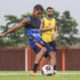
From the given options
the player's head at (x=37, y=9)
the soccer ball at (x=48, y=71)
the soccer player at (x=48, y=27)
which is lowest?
the soccer ball at (x=48, y=71)

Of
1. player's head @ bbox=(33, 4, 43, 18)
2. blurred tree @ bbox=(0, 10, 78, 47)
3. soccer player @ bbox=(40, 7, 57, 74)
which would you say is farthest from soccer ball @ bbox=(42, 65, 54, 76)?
blurred tree @ bbox=(0, 10, 78, 47)

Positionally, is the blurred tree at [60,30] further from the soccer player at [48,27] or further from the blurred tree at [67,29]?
the soccer player at [48,27]

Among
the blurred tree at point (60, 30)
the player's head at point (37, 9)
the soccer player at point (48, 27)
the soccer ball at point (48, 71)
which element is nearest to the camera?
the player's head at point (37, 9)

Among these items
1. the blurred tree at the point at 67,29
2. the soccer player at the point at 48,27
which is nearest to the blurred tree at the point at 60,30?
the blurred tree at the point at 67,29

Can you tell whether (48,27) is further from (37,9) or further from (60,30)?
(60,30)

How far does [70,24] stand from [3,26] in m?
5.10

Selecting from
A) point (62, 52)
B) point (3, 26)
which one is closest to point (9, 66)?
point (62, 52)

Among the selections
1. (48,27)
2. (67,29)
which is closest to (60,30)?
(67,29)

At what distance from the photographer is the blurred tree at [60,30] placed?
2502cm

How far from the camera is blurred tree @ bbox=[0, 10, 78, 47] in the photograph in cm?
2502

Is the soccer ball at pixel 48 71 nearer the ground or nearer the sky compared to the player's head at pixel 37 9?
nearer the ground

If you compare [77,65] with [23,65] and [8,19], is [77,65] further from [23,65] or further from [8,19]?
[8,19]

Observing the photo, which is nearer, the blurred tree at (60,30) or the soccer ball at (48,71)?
the soccer ball at (48,71)

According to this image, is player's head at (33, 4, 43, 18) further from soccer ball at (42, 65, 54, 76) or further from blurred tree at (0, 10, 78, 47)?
blurred tree at (0, 10, 78, 47)
